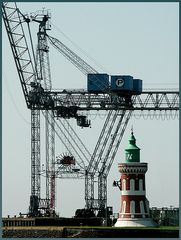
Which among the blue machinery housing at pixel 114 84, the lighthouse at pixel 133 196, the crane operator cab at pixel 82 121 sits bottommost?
the lighthouse at pixel 133 196

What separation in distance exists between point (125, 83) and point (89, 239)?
20821 mm

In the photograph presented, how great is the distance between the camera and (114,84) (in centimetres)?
11700

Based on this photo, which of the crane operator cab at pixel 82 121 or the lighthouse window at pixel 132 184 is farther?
the crane operator cab at pixel 82 121

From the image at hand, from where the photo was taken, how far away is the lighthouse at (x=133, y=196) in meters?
112

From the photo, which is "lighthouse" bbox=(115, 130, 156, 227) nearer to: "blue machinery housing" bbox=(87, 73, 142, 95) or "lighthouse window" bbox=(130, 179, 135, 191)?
"lighthouse window" bbox=(130, 179, 135, 191)

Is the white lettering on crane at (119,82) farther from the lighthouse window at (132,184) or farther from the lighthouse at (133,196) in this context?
the lighthouse window at (132,184)

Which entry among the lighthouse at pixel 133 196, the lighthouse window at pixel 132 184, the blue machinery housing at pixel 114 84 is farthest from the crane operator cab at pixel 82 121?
the lighthouse window at pixel 132 184

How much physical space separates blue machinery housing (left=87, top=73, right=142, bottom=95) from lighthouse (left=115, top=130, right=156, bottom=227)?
6.85 metres

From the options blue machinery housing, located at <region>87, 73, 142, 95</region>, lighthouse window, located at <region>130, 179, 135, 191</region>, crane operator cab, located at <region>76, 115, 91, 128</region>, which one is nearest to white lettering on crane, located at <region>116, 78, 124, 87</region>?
blue machinery housing, located at <region>87, 73, 142, 95</region>

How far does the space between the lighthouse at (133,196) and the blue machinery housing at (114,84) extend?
6.85 metres

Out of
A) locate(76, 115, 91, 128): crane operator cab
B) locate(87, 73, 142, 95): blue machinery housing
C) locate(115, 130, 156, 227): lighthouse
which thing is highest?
locate(87, 73, 142, 95): blue machinery housing

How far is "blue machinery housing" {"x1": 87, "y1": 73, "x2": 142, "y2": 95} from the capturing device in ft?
382

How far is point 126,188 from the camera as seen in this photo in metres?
113

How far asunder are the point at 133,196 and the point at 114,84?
444 inches
